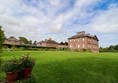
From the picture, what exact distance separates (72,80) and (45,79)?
4.79ft

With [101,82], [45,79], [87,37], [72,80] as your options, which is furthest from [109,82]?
[87,37]

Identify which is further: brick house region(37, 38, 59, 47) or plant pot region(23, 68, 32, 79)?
brick house region(37, 38, 59, 47)

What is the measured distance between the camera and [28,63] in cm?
543

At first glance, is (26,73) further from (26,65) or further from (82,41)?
(82,41)

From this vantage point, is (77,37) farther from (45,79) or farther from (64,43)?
(45,79)

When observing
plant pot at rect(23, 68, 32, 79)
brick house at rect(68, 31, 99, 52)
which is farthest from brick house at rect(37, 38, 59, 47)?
plant pot at rect(23, 68, 32, 79)

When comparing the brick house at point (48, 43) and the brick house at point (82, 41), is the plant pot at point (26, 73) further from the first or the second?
the brick house at point (48, 43)

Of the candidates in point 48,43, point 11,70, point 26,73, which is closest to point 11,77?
point 11,70

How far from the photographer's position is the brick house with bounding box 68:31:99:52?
2876 inches

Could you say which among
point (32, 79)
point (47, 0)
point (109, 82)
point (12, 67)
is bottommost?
point (109, 82)

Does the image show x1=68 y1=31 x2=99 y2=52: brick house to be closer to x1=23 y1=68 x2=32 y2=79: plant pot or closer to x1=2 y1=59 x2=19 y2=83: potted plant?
x1=23 y1=68 x2=32 y2=79: plant pot

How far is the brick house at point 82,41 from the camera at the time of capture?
73062 millimetres

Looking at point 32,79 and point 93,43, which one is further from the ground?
point 93,43

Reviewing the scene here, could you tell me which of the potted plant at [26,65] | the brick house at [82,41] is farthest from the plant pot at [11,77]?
the brick house at [82,41]
